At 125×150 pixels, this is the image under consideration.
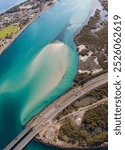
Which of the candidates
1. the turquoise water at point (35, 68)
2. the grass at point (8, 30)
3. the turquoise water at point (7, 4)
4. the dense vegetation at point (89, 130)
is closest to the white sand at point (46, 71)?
the turquoise water at point (35, 68)

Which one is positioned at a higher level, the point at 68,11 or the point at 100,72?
the point at 68,11

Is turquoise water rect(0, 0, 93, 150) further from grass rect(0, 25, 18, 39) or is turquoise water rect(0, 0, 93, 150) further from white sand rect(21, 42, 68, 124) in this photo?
grass rect(0, 25, 18, 39)

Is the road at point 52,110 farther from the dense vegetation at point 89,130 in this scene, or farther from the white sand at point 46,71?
the dense vegetation at point 89,130

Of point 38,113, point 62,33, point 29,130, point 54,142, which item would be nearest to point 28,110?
point 38,113

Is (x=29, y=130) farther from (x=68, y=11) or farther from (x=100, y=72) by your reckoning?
(x=68, y=11)

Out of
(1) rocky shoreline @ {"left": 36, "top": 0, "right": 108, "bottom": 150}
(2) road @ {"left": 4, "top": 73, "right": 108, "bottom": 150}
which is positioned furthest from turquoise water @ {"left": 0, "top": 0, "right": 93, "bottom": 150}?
(1) rocky shoreline @ {"left": 36, "top": 0, "right": 108, "bottom": 150}
